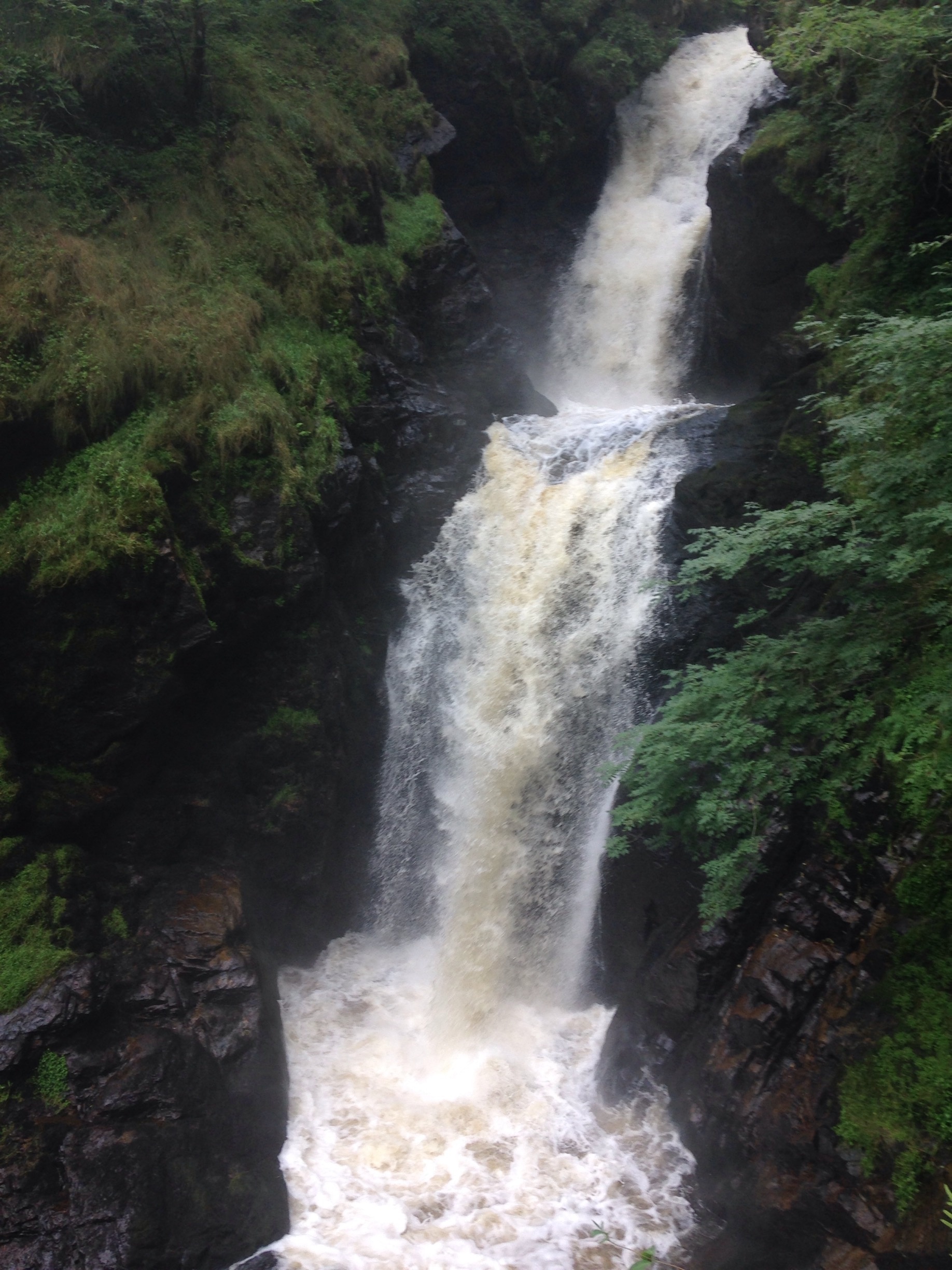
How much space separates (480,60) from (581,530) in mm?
13730

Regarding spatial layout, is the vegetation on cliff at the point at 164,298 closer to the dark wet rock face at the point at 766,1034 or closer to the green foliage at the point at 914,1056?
the dark wet rock face at the point at 766,1034

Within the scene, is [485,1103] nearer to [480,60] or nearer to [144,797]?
[144,797]

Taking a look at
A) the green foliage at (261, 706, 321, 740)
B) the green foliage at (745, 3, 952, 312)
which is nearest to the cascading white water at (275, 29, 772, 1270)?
the green foliage at (261, 706, 321, 740)

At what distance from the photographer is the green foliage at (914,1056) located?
565 cm

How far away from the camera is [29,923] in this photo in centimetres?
802

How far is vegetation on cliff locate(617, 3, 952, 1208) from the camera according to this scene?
596 centimetres

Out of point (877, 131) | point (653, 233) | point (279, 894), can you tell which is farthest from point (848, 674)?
point (653, 233)

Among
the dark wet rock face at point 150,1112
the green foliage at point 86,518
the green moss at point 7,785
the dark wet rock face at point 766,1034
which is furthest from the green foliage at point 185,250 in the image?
A: the dark wet rock face at point 766,1034

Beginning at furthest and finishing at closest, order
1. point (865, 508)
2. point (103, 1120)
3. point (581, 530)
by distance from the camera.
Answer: point (581, 530) < point (103, 1120) < point (865, 508)

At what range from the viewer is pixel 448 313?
15.9m

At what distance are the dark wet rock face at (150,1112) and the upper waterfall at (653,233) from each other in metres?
13.7

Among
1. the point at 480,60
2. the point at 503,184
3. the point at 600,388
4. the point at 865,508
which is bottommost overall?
the point at 865,508

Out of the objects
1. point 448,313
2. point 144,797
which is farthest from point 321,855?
point 448,313

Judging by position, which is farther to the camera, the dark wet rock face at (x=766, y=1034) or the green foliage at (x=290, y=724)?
the green foliage at (x=290, y=724)
